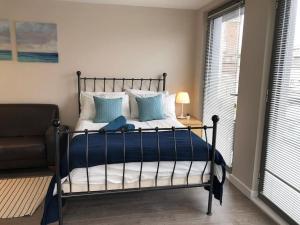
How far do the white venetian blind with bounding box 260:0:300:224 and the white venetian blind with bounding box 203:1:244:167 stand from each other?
0.69 metres

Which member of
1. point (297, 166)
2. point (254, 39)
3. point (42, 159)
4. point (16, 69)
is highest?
point (254, 39)

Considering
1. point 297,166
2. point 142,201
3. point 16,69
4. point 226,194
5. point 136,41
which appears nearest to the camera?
point 297,166

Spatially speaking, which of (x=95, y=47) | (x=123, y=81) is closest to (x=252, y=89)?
(x=123, y=81)

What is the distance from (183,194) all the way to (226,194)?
0.49 metres

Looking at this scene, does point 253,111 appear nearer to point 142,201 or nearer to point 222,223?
point 222,223

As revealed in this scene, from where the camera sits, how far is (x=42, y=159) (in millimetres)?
3229

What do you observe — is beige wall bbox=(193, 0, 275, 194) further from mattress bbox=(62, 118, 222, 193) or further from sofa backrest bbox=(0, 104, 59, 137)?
sofa backrest bbox=(0, 104, 59, 137)

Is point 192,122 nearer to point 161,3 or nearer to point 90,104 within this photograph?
point 90,104

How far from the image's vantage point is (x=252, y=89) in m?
2.71

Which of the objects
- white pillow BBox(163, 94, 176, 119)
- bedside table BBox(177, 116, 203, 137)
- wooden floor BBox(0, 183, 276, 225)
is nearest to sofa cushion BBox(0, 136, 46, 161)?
wooden floor BBox(0, 183, 276, 225)

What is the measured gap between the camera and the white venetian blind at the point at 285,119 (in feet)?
7.21

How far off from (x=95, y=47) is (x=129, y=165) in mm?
2320

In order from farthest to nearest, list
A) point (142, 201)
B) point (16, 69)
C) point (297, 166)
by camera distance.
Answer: point (16, 69)
point (142, 201)
point (297, 166)

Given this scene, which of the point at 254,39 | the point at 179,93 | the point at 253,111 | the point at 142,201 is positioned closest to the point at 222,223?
the point at 142,201
